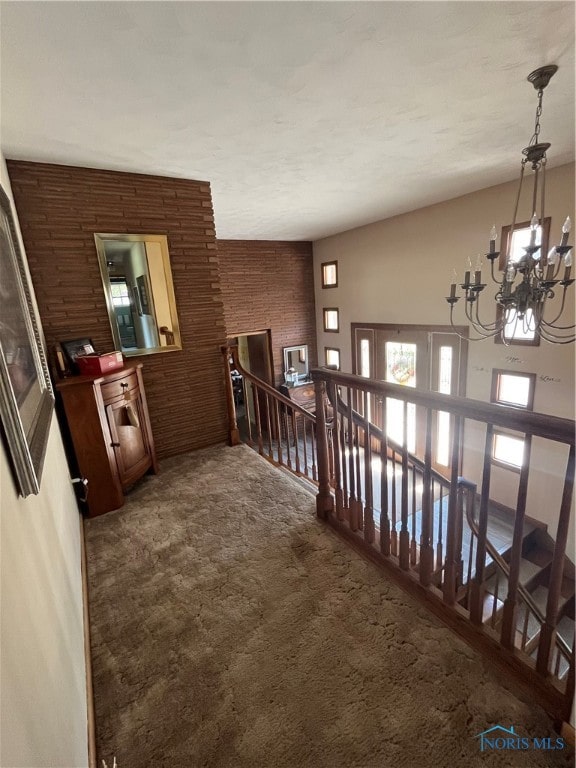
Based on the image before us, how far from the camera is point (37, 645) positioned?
2.78 ft

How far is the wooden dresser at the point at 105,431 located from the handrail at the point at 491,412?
1.83 meters

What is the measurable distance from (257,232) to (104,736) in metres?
5.83

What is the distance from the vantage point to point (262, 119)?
2064mm

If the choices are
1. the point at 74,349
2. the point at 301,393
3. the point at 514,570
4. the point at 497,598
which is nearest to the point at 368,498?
the point at 514,570

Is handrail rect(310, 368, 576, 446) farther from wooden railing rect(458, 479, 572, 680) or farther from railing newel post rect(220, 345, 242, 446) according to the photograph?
railing newel post rect(220, 345, 242, 446)

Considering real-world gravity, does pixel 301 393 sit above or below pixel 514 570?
below

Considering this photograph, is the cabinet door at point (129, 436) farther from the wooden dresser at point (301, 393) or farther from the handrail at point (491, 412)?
the wooden dresser at point (301, 393)

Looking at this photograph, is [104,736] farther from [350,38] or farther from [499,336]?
[499,336]

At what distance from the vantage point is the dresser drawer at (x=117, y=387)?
7.85 ft

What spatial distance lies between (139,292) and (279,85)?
6.37ft

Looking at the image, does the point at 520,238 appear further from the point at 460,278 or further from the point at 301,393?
the point at 301,393

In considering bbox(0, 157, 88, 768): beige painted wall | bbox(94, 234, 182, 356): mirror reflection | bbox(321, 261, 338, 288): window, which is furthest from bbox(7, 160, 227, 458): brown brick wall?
bbox(321, 261, 338, 288): window

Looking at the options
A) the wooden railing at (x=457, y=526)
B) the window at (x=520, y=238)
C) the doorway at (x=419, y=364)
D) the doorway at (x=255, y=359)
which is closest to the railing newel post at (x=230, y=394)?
the wooden railing at (x=457, y=526)

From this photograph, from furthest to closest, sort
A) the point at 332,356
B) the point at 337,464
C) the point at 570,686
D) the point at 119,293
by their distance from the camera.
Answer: the point at 332,356 < the point at 119,293 < the point at 337,464 < the point at 570,686
